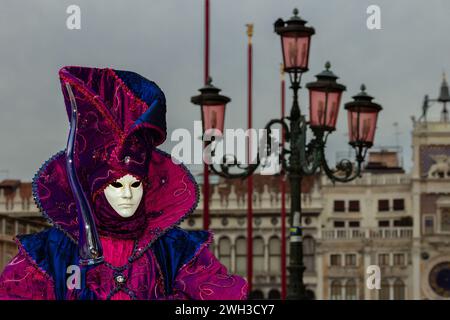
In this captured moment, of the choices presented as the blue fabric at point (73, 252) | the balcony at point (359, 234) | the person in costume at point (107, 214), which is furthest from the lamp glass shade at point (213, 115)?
the balcony at point (359, 234)

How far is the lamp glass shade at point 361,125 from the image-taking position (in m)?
15.4

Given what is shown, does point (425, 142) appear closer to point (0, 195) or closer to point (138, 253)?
point (0, 195)

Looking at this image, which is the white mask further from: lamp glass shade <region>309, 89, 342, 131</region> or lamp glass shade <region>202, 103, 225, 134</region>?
lamp glass shade <region>309, 89, 342, 131</region>

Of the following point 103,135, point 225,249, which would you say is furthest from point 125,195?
point 225,249

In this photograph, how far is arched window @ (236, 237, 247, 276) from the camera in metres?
57.5

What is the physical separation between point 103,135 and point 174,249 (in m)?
0.63

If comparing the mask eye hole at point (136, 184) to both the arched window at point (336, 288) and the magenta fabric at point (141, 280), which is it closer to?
the magenta fabric at point (141, 280)

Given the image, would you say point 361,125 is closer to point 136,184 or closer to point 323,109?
point 323,109

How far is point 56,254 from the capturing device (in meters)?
6.36

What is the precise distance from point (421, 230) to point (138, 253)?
50.6 meters

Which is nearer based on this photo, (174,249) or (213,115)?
(174,249)

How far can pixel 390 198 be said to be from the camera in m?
57.2

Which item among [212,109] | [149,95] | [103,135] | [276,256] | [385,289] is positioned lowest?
[385,289]
